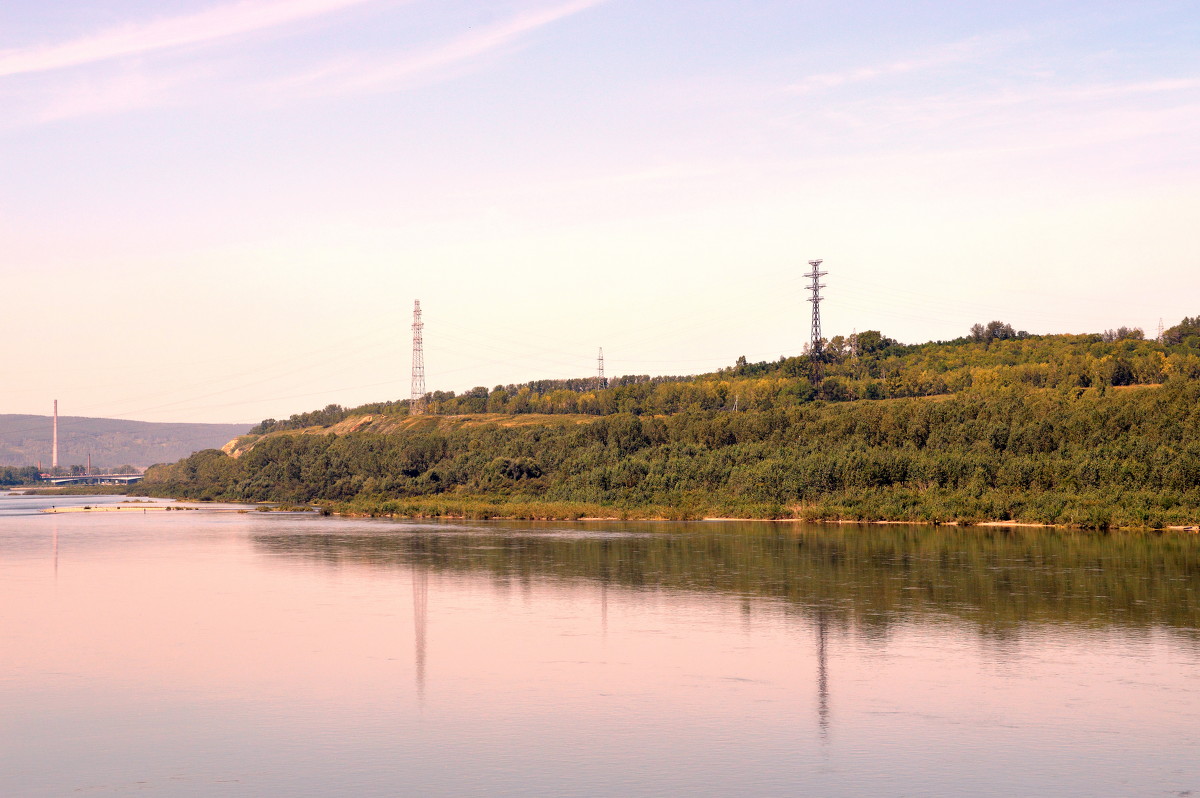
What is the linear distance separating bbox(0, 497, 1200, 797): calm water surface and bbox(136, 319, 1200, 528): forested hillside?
26433 mm

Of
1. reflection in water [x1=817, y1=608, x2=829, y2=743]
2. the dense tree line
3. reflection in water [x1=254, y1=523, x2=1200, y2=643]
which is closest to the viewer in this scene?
reflection in water [x1=817, y1=608, x2=829, y2=743]

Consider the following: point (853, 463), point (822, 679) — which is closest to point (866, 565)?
point (822, 679)

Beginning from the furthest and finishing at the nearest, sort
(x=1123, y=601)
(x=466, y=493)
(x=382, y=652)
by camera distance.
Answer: (x=466, y=493) → (x=1123, y=601) → (x=382, y=652)

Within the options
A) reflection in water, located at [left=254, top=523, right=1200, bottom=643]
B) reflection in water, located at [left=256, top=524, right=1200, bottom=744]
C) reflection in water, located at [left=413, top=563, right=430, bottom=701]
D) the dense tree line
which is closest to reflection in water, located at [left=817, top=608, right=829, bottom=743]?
reflection in water, located at [left=256, top=524, right=1200, bottom=744]

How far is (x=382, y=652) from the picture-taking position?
29219 mm

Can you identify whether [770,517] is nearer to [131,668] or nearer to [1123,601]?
[1123,601]

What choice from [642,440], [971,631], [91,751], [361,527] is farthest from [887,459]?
[91,751]

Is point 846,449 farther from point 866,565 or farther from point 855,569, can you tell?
point 855,569

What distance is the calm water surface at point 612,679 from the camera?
18.0 m

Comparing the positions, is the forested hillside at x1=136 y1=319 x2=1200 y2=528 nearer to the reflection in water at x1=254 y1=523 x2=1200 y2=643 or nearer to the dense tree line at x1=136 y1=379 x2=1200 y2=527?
the dense tree line at x1=136 y1=379 x2=1200 y2=527

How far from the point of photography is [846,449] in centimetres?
9100

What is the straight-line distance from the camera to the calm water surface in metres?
18.0

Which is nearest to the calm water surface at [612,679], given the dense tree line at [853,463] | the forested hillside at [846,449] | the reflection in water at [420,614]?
the reflection in water at [420,614]

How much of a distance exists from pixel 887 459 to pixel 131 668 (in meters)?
67.0
